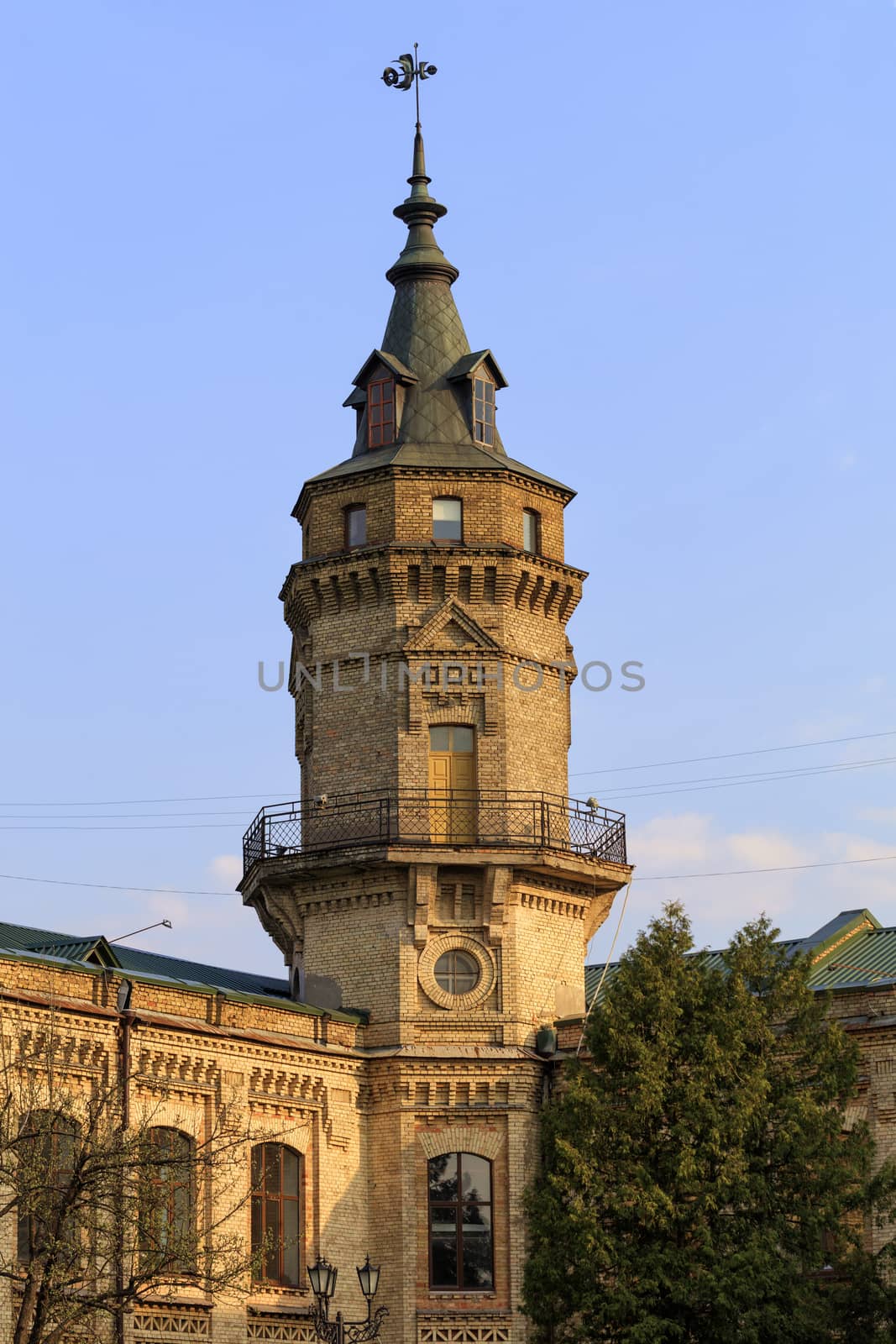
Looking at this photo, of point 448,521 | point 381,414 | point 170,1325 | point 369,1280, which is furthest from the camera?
point 381,414

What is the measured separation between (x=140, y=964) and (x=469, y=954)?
6478mm

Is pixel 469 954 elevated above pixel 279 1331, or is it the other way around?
pixel 469 954

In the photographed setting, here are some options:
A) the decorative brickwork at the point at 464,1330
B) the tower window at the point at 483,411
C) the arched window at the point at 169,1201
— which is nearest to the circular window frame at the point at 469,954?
the decorative brickwork at the point at 464,1330

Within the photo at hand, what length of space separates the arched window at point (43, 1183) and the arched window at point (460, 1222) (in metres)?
11.2

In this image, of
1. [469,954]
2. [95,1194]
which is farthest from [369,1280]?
[469,954]

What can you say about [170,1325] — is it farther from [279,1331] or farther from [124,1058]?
[124,1058]

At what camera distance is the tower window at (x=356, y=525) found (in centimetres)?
4744

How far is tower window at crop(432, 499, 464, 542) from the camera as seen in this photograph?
1848 inches

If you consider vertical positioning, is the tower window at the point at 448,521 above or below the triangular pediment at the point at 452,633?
above

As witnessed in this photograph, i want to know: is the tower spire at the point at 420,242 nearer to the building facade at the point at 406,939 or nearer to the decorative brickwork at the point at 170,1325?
the building facade at the point at 406,939

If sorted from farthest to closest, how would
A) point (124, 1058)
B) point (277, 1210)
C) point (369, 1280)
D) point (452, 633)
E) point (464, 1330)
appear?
point (452, 633), point (464, 1330), point (277, 1210), point (124, 1058), point (369, 1280)

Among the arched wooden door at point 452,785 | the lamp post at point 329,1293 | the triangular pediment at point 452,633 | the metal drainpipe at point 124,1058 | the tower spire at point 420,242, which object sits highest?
the tower spire at point 420,242

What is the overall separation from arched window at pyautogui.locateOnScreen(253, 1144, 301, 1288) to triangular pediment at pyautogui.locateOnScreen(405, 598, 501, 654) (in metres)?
10.6

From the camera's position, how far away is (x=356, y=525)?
4762 centimetres
